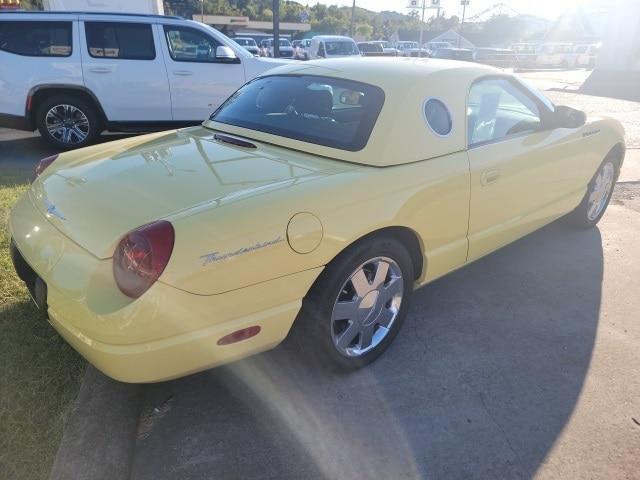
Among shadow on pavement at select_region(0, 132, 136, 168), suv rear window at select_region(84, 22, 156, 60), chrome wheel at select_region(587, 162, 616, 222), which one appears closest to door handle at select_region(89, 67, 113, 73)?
suv rear window at select_region(84, 22, 156, 60)

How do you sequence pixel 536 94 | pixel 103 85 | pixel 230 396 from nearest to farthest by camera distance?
pixel 230 396 → pixel 536 94 → pixel 103 85

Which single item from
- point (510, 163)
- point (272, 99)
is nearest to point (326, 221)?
point (272, 99)

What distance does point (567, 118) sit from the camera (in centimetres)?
380

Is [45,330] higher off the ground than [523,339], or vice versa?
[45,330]

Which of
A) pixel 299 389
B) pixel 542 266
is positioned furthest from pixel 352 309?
pixel 542 266

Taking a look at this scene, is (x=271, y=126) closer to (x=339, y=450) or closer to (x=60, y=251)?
A: (x=60, y=251)

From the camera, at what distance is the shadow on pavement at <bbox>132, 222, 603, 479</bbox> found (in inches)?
88.1

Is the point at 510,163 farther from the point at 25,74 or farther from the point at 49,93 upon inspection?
the point at 25,74

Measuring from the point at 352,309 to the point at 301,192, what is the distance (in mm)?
723

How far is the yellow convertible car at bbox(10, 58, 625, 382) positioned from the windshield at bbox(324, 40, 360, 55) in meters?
14.4

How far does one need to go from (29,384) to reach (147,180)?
1136 mm

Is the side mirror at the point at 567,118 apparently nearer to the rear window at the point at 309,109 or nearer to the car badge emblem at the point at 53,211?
the rear window at the point at 309,109

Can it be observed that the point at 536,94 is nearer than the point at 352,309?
No

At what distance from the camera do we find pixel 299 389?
2.66 meters
